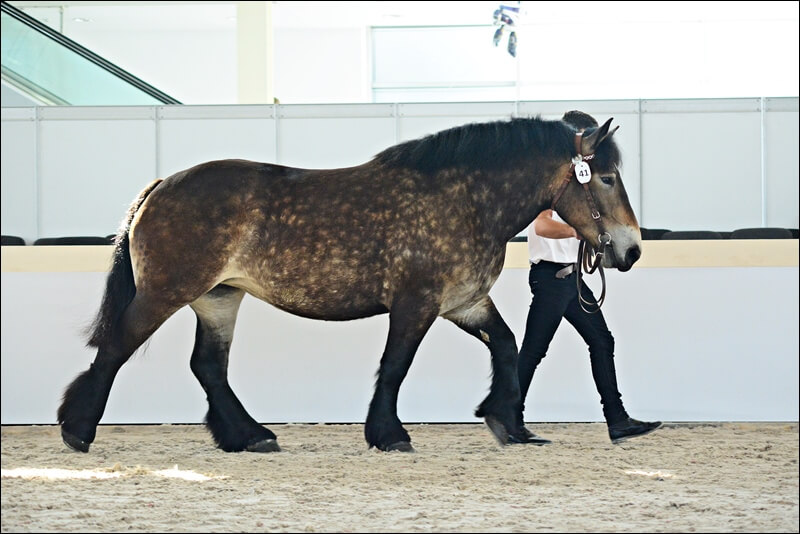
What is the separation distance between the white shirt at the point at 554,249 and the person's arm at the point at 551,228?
7 centimetres

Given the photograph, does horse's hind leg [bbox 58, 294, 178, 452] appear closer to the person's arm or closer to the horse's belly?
the horse's belly

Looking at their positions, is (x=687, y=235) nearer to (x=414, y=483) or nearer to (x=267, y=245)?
(x=267, y=245)

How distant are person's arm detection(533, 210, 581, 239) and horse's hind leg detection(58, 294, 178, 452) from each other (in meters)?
1.81

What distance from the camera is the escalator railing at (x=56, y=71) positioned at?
11.9m

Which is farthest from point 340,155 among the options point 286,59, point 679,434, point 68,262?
point 286,59

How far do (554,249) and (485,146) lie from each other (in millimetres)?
660

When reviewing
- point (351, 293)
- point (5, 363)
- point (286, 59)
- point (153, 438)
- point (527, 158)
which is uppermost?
point (286, 59)

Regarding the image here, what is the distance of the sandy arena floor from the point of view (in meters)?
3.51

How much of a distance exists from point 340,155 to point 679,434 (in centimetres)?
625

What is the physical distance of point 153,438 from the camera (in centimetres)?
605

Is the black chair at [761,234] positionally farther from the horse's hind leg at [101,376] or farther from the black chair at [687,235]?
the horse's hind leg at [101,376]

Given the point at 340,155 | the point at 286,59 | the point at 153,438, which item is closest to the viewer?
the point at 153,438

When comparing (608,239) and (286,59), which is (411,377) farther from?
(286,59)

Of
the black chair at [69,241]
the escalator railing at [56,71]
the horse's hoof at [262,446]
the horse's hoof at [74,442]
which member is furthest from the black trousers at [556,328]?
the escalator railing at [56,71]
